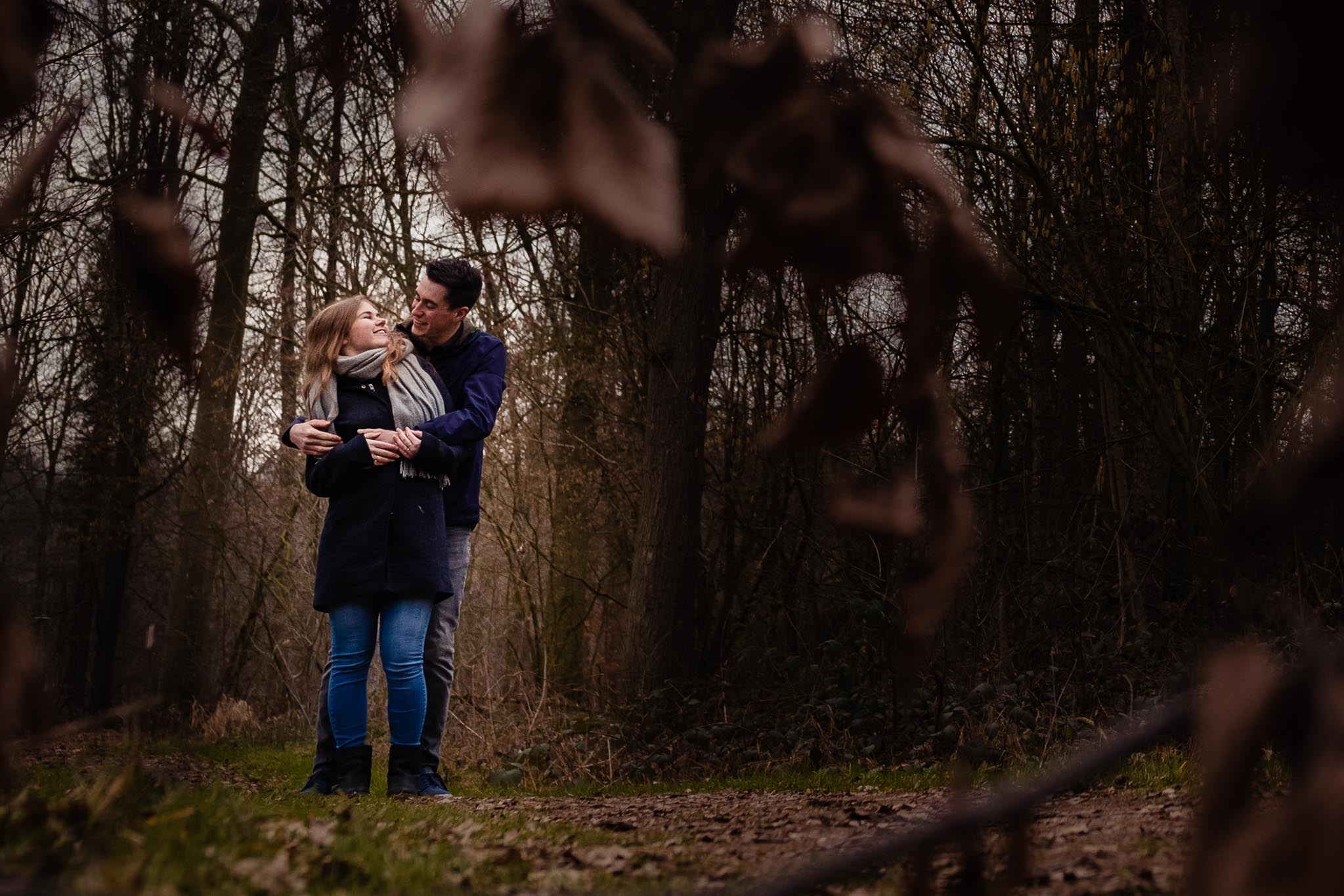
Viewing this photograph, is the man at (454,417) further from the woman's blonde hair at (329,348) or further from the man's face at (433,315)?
the woman's blonde hair at (329,348)

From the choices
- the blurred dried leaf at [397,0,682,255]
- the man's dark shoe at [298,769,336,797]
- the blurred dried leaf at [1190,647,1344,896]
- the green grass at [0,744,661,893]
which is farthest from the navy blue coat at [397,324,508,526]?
the blurred dried leaf at [1190,647,1344,896]

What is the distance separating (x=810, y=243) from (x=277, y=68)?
27.9 inches

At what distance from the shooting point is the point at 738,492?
28.9ft

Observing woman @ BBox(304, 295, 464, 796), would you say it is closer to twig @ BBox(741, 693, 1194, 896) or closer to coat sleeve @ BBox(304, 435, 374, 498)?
coat sleeve @ BBox(304, 435, 374, 498)

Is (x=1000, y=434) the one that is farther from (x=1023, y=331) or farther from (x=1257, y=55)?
(x=1257, y=55)

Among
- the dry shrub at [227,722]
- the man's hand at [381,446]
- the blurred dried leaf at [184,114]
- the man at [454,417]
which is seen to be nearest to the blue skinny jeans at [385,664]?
the man at [454,417]

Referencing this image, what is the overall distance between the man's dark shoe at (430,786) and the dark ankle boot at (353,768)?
0.23m

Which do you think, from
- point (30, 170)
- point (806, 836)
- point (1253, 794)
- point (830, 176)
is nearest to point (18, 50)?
point (30, 170)

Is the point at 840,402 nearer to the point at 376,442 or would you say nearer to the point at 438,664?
the point at 376,442

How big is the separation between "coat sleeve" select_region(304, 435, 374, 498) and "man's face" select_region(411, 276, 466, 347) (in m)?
0.61

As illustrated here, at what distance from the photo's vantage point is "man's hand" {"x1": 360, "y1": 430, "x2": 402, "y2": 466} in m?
3.95

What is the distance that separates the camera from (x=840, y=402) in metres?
0.87

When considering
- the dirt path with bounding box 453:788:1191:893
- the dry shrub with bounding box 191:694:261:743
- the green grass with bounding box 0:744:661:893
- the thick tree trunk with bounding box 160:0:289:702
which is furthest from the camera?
the dry shrub with bounding box 191:694:261:743

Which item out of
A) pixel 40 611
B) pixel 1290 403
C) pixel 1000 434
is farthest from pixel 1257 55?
pixel 40 611
